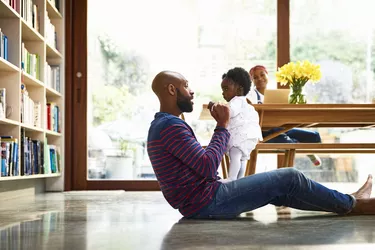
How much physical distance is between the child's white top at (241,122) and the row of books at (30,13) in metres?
2.28

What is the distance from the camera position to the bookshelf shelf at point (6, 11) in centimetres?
436

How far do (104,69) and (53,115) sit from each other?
36.1 inches

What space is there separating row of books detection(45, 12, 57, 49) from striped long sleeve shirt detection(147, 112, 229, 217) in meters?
3.41

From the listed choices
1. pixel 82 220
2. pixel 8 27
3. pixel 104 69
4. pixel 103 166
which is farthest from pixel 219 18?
pixel 82 220

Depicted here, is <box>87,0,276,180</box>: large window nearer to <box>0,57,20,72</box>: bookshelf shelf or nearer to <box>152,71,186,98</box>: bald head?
<box>0,57,20,72</box>: bookshelf shelf

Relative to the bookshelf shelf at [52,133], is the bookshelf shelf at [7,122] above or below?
above

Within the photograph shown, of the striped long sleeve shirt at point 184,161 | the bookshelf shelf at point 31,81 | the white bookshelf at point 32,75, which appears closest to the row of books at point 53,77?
the white bookshelf at point 32,75

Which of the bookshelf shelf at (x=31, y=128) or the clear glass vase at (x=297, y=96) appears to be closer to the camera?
the clear glass vase at (x=297, y=96)

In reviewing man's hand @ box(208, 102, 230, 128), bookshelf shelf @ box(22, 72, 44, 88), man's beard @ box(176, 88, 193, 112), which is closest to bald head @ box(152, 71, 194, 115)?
man's beard @ box(176, 88, 193, 112)

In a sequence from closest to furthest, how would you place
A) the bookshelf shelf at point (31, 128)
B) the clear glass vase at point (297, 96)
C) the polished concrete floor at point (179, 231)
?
the polished concrete floor at point (179, 231) → the clear glass vase at point (297, 96) → the bookshelf shelf at point (31, 128)

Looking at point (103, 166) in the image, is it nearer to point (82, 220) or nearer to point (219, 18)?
point (219, 18)

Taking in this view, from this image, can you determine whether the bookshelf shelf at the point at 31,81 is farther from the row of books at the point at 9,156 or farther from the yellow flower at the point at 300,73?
the yellow flower at the point at 300,73

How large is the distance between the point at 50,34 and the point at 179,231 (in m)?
4.10

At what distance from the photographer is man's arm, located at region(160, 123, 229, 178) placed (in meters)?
2.57
